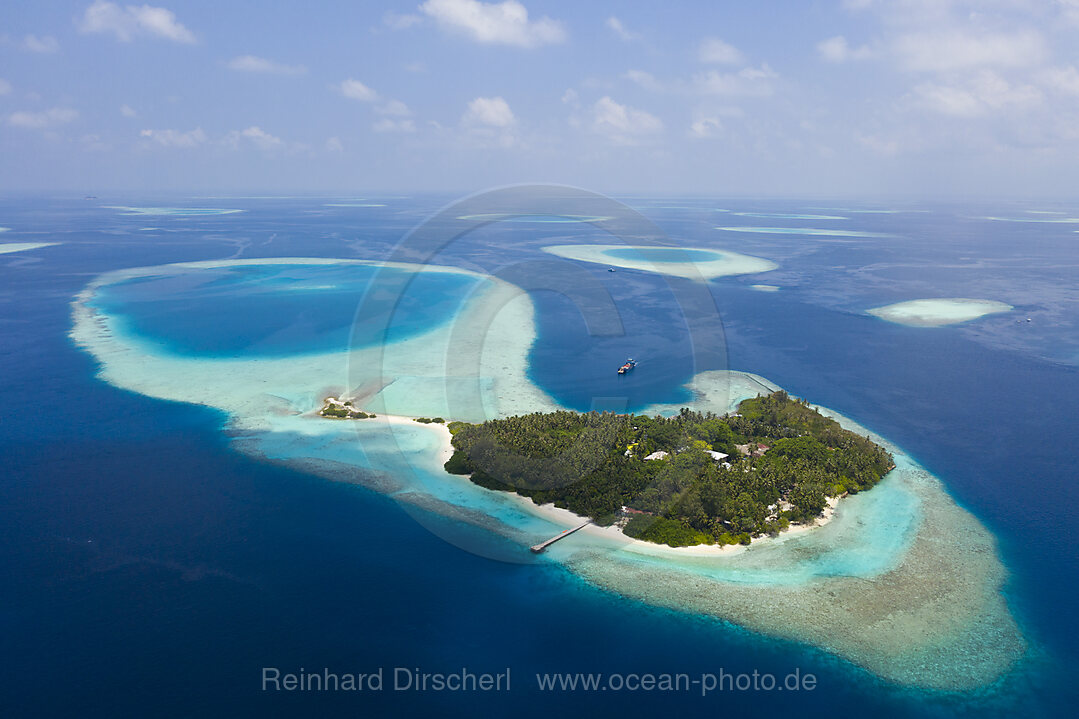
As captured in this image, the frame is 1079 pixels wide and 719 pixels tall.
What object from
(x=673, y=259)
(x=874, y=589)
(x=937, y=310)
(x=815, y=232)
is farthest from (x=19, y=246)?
(x=815, y=232)

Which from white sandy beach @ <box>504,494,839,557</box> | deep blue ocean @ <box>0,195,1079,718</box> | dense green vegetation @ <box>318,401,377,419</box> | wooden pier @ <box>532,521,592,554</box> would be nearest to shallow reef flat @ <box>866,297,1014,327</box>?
deep blue ocean @ <box>0,195,1079,718</box>

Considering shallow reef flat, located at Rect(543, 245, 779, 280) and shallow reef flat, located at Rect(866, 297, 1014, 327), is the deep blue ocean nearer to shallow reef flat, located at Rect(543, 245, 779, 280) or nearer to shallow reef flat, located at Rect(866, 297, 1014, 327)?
shallow reef flat, located at Rect(866, 297, 1014, 327)

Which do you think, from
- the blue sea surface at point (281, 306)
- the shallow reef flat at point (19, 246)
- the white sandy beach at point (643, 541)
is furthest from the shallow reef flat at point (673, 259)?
the shallow reef flat at point (19, 246)

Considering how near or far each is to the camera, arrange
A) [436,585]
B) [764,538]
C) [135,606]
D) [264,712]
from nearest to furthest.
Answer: [264,712], [135,606], [436,585], [764,538]

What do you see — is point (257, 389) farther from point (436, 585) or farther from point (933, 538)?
point (933, 538)

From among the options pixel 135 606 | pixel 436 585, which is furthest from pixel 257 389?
pixel 436 585

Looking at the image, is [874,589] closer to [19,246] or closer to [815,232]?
[19,246]

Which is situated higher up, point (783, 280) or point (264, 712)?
point (783, 280)
